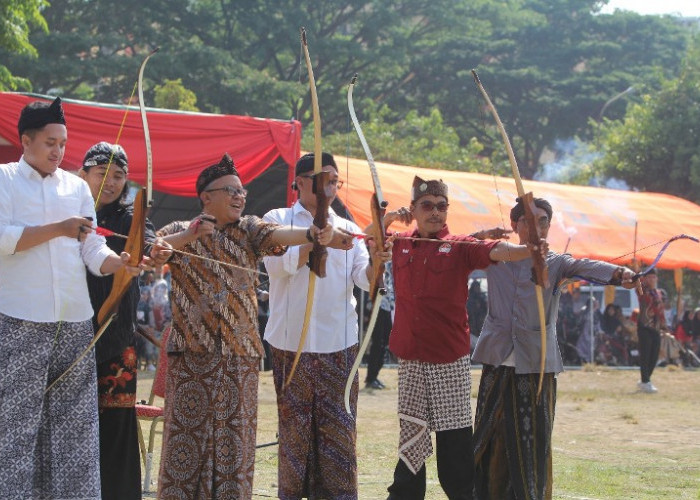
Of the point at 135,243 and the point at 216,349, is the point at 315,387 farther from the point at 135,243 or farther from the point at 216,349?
the point at 135,243

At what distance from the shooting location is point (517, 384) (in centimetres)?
566

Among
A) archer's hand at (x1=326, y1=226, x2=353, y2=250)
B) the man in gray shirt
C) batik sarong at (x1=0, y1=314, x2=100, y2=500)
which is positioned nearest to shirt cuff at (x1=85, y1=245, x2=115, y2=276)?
batik sarong at (x1=0, y1=314, x2=100, y2=500)

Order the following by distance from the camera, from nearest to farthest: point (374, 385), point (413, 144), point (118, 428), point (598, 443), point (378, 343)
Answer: point (118, 428)
point (598, 443)
point (378, 343)
point (374, 385)
point (413, 144)

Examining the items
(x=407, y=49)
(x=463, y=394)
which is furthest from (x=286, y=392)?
(x=407, y=49)

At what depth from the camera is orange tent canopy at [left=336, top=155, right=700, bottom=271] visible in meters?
14.5

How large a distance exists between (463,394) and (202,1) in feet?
94.4

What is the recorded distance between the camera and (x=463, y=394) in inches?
210

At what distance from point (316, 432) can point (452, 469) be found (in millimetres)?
685

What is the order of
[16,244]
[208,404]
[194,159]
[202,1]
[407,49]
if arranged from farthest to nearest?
[407,49]
[202,1]
[194,159]
[208,404]
[16,244]

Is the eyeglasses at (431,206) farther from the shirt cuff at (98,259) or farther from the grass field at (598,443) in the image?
the grass field at (598,443)

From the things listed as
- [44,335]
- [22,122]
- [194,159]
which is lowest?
[44,335]

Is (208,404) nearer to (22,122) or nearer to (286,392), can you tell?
(286,392)

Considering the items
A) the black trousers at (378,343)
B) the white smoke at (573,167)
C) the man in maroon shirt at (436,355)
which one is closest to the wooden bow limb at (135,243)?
the man in maroon shirt at (436,355)

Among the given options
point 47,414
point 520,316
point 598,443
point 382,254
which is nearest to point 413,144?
point 598,443
